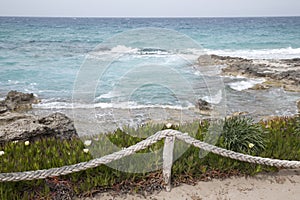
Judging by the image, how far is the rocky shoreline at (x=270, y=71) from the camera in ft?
59.8

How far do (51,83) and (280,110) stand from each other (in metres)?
13.4

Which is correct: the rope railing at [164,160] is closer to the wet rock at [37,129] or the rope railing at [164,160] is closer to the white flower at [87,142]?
the white flower at [87,142]

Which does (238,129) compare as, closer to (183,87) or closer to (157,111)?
(157,111)

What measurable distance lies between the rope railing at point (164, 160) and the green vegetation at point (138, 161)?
228 millimetres

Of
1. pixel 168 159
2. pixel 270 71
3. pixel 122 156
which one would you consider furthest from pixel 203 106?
pixel 270 71

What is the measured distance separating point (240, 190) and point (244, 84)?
1422 centimetres

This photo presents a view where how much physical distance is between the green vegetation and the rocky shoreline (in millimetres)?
12315

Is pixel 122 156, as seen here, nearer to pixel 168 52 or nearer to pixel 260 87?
pixel 260 87

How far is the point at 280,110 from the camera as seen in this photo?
13.5m

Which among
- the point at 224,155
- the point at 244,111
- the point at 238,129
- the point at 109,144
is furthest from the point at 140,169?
the point at 244,111

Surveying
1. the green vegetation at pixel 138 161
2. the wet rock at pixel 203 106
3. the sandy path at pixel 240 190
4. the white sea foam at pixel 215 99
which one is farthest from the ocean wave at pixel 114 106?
the sandy path at pixel 240 190

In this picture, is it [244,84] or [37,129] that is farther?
[244,84]

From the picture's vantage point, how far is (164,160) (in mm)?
4863

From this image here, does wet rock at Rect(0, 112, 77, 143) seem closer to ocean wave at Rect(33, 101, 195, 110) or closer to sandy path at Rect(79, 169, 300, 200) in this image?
sandy path at Rect(79, 169, 300, 200)
